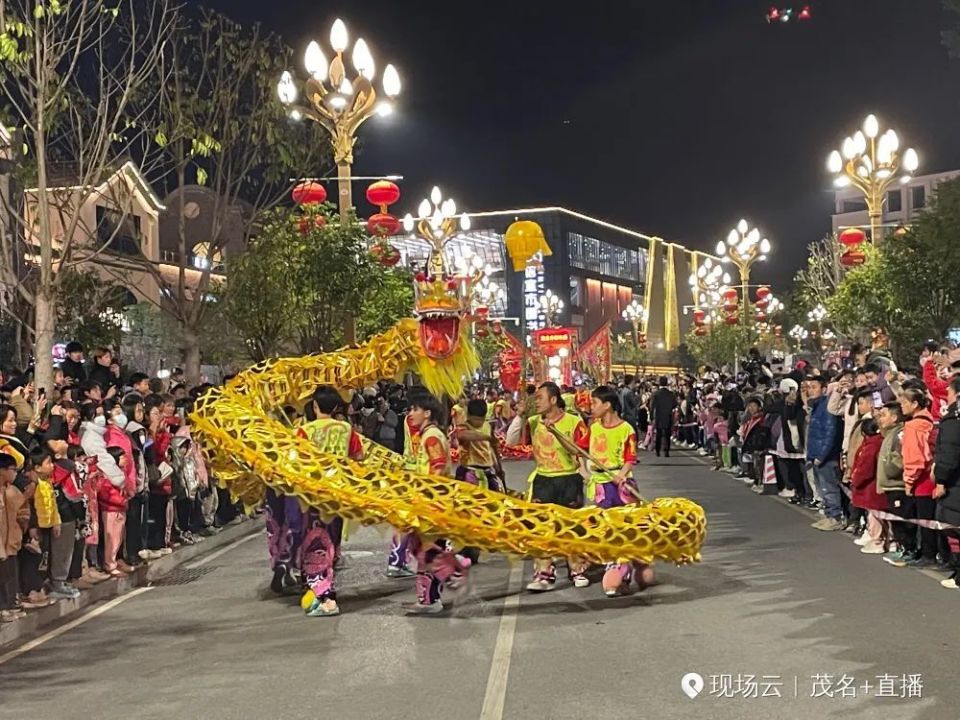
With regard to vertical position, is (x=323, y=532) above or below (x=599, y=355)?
below

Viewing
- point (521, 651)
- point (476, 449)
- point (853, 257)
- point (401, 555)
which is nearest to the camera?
point (521, 651)

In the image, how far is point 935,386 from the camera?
38.8 feet

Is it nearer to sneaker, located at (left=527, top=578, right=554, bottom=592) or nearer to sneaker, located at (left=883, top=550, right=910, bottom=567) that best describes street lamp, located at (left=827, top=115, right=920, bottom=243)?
sneaker, located at (left=883, top=550, right=910, bottom=567)

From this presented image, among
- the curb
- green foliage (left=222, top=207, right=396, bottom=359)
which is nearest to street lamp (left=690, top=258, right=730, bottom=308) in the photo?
green foliage (left=222, top=207, right=396, bottom=359)

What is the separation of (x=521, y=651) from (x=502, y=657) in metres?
0.18

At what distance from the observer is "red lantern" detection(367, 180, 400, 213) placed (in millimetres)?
16781

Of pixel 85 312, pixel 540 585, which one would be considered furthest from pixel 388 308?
pixel 540 585

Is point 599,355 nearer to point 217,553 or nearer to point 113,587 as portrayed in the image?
point 217,553

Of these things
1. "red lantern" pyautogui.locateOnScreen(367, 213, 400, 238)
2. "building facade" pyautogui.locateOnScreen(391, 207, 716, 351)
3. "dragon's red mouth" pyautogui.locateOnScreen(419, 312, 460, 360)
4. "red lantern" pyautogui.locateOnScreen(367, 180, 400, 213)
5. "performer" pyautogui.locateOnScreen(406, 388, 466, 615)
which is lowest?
"performer" pyautogui.locateOnScreen(406, 388, 466, 615)

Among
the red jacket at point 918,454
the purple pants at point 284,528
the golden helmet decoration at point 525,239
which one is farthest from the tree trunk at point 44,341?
the golden helmet decoration at point 525,239

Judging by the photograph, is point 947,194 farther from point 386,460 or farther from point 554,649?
point 554,649

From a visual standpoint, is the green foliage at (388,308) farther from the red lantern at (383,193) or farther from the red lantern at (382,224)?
the red lantern at (383,193)

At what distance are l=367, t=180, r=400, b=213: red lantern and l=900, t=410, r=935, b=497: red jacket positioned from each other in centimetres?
1003

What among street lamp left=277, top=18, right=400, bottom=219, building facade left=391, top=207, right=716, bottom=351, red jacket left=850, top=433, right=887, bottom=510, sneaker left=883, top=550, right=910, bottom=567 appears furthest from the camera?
building facade left=391, top=207, right=716, bottom=351
